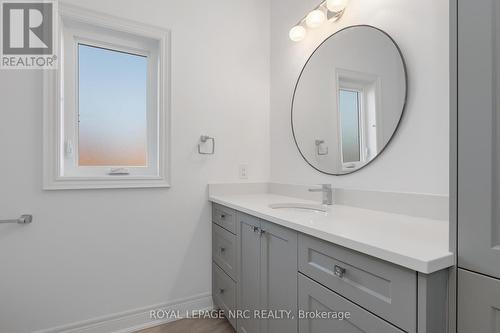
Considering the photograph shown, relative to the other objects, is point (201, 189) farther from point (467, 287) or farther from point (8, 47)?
point (467, 287)

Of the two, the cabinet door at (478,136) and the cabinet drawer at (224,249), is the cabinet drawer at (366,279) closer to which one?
the cabinet door at (478,136)

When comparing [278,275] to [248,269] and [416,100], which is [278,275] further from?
[416,100]

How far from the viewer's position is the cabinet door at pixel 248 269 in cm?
135

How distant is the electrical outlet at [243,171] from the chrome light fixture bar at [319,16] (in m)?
1.01

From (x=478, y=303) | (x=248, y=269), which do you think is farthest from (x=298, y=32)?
(x=478, y=303)

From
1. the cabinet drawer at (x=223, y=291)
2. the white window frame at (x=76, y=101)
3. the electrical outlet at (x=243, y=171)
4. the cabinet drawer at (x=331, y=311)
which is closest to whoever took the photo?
the cabinet drawer at (x=331, y=311)

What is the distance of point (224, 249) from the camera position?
1.74m

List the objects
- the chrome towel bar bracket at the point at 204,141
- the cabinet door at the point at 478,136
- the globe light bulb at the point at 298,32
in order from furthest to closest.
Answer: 1. the chrome towel bar bracket at the point at 204,141
2. the globe light bulb at the point at 298,32
3. the cabinet door at the point at 478,136

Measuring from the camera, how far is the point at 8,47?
1.45 m

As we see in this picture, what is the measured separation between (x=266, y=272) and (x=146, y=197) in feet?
3.18

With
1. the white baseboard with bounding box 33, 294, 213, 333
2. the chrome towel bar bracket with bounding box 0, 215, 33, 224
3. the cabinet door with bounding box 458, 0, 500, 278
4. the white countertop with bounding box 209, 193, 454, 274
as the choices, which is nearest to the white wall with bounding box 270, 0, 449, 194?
the white countertop with bounding box 209, 193, 454, 274

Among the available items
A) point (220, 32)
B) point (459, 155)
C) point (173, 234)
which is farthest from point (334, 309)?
point (220, 32)

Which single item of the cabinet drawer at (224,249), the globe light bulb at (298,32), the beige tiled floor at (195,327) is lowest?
the beige tiled floor at (195,327)

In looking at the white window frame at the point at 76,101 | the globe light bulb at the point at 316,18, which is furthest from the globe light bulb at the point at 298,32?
the white window frame at the point at 76,101
